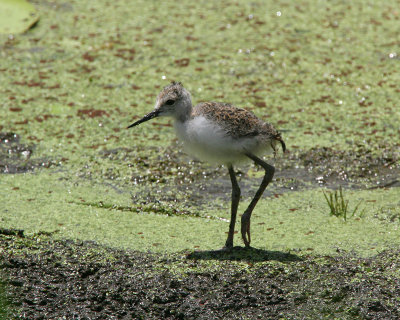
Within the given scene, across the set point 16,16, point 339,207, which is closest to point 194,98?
point 339,207

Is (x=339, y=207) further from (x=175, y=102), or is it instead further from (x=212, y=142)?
(x=175, y=102)

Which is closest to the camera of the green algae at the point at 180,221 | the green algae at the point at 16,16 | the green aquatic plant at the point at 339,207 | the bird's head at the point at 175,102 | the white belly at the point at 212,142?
the white belly at the point at 212,142

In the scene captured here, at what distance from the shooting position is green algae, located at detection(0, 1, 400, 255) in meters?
3.21

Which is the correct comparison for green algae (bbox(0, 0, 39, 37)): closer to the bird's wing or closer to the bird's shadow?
the bird's wing

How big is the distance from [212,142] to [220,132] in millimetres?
58

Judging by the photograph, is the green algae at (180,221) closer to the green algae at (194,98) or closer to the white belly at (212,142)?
the green algae at (194,98)

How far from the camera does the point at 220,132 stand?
2.72 metres

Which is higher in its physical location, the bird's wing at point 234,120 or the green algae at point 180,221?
the bird's wing at point 234,120

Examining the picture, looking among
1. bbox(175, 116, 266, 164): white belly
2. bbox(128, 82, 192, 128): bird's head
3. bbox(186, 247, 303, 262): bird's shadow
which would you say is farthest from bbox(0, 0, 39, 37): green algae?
A: bbox(186, 247, 303, 262): bird's shadow

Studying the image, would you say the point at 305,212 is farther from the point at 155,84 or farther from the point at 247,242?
the point at 155,84

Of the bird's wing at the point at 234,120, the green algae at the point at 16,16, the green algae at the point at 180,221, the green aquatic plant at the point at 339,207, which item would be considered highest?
the green algae at the point at 16,16

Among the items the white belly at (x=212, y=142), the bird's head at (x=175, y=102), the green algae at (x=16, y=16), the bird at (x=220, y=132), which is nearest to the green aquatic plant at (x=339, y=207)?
the bird at (x=220, y=132)

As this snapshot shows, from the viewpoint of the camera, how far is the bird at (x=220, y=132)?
8.98 ft

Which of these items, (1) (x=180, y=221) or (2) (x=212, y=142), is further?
(1) (x=180, y=221)
